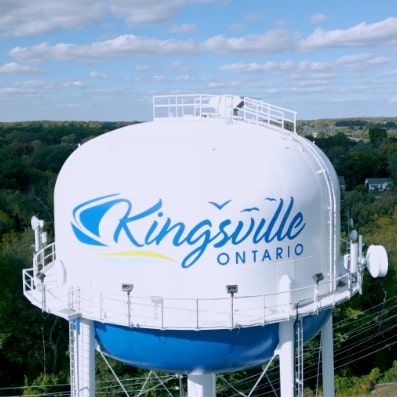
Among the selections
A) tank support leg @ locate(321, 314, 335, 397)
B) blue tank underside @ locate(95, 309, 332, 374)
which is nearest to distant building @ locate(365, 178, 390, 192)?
tank support leg @ locate(321, 314, 335, 397)

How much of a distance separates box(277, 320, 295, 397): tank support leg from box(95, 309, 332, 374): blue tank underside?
0.14 meters

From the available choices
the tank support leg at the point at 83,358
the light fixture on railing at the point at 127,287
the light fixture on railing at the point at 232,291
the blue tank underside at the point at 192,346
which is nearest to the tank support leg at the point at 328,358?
the blue tank underside at the point at 192,346

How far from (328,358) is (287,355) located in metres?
2.06

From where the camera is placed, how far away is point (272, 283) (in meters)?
10.5

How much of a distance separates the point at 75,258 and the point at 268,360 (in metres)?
3.99

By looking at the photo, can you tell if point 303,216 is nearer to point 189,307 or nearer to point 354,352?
point 189,307

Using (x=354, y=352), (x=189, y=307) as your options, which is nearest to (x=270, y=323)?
(x=189, y=307)

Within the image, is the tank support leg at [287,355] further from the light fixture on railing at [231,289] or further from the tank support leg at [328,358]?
the tank support leg at [328,358]

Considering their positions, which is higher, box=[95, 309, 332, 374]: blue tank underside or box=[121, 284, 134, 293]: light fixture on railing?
box=[121, 284, 134, 293]: light fixture on railing

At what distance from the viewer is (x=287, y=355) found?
415 inches

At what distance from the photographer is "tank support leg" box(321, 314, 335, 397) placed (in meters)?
12.2

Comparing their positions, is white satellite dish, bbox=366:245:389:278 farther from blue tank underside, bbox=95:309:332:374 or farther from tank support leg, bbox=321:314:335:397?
blue tank underside, bbox=95:309:332:374

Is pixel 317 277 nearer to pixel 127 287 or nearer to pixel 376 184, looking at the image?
pixel 127 287

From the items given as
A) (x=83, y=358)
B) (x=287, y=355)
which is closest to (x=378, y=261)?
(x=287, y=355)
